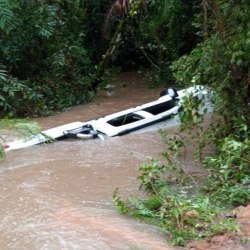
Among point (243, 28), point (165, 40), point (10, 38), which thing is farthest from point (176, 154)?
point (165, 40)

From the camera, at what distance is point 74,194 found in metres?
5.74

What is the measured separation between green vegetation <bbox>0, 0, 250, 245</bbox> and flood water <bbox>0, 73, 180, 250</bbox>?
25 centimetres

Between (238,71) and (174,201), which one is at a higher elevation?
(238,71)

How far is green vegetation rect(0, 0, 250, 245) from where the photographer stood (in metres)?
5.11

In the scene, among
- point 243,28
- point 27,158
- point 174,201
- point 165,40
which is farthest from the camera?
point 165,40

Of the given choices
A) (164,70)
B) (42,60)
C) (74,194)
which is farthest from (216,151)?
(164,70)

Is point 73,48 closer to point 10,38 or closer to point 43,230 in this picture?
point 10,38

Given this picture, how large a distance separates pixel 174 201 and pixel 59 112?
567 centimetres

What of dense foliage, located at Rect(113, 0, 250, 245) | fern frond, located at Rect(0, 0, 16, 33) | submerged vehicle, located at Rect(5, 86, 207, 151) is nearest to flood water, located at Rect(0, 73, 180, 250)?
submerged vehicle, located at Rect(5, 86, 207, 151)

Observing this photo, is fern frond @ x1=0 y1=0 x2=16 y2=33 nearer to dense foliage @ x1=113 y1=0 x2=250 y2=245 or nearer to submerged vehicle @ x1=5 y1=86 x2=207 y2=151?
submerged vehicle @ x1=5 y1=86 x2=207 y2=151

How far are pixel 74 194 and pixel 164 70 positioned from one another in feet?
24.3

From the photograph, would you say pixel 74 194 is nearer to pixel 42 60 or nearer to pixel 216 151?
A: pixel 216 151

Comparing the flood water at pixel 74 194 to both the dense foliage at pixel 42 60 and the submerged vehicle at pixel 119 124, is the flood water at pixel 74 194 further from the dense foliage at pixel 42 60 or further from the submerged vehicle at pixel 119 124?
the dense foliage at pixel 42 60

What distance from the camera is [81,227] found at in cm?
473
